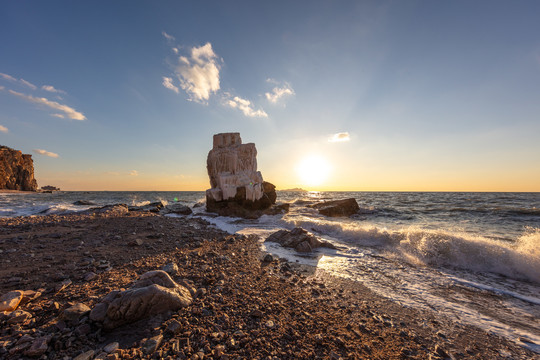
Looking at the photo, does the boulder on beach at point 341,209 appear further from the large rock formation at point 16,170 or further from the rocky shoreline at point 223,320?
the large rock formation at point 16,170

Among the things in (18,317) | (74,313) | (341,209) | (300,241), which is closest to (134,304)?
(74,313)

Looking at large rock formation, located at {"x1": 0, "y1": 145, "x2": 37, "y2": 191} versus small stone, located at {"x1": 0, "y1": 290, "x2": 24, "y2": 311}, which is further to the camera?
large rock formation, located at {"x1": 0, "y1": 145, "x2": 37, "y2": 191}

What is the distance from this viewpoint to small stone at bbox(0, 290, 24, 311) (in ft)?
10.6

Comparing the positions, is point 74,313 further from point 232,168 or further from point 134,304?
point 232,168

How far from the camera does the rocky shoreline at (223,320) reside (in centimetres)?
275

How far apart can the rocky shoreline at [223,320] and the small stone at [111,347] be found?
1 centimetres

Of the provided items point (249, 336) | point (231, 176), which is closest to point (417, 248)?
point (249, 336)

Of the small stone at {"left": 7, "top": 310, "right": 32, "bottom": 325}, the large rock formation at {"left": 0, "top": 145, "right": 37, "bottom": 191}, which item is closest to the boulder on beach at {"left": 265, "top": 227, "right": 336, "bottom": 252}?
the small stone at {"left": 7, "top": 310, "right": 32, "bottom": 325}

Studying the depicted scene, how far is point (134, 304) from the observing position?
3.22 meters

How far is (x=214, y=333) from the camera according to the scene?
121 inches

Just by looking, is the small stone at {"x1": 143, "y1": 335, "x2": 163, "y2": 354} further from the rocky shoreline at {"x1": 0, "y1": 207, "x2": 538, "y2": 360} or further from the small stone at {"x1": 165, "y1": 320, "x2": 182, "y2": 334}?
the small stone at {"x1": 165, "y1": 320, "x2": 182, "y2": 334}

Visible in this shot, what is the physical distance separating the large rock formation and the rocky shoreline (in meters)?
118

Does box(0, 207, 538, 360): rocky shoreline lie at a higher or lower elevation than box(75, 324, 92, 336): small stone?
lower

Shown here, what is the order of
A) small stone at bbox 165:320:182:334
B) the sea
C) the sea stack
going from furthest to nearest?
the sea stack, the sea, small stone at bbox 165:320:182:334
